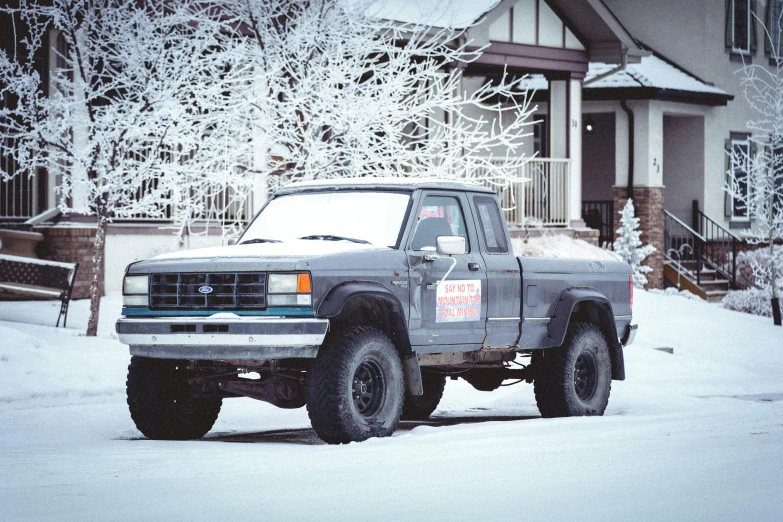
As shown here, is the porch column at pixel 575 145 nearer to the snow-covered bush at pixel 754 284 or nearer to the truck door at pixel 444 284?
the snow-covered bush at pixel 754 284

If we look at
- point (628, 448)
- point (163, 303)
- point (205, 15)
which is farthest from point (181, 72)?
point (628, 448)

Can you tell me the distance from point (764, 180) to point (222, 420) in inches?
696

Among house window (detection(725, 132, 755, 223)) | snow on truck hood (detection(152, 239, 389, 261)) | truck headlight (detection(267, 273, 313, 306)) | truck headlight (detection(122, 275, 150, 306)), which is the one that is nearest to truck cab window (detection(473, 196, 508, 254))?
snow on truck hood (detection(152, 239, 389, 261))

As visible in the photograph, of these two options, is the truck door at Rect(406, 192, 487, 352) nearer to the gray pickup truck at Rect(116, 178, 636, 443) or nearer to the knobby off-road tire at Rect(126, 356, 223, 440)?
the gray pickup truck at Rect(116, 178, 636, 443)

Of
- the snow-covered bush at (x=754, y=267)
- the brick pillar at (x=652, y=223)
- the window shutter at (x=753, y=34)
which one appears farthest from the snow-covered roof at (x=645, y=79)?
the snow-covered bush at (x=754, y=267)

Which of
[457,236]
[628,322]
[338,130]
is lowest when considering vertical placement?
[628,322]

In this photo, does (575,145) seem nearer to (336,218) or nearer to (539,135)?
(539,135)

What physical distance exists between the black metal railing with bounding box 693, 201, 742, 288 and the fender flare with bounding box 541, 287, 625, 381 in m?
18.7

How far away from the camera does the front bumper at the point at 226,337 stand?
30.0 ft

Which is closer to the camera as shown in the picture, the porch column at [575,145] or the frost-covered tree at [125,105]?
the frost-covered tree at [125,105]

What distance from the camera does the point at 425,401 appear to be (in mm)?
12766

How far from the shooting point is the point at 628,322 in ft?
41.9

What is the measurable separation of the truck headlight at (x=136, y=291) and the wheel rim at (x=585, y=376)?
4238 millimetres

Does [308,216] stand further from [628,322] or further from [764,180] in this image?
[764,180]
